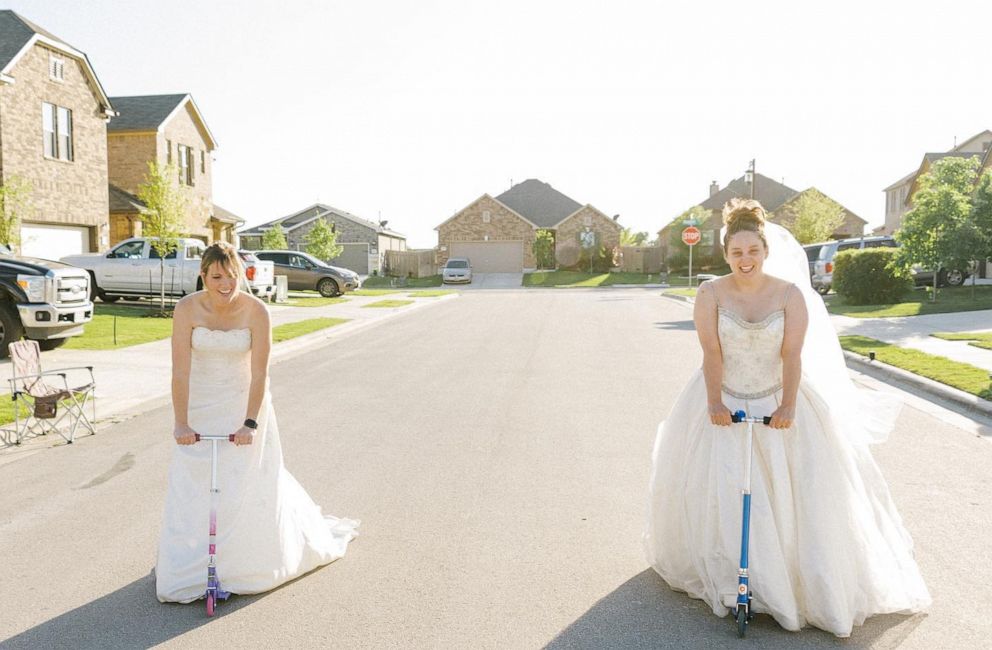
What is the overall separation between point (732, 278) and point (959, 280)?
2844cm

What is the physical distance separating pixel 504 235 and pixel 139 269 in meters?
42.1

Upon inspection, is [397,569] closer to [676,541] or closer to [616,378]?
[676,541]

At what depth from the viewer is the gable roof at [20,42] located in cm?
2281

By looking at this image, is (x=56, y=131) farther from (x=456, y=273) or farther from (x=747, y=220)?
(x=456, y=273)

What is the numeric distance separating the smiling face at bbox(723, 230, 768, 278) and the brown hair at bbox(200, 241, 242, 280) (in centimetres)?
258

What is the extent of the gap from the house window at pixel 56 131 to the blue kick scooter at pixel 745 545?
25793 mm

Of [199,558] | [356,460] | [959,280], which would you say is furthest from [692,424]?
[959,280]

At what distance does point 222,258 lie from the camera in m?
4.34

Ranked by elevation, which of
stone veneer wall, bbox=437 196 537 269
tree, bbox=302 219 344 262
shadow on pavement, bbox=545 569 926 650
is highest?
stone veneer wall, bbox=437 196 537 269

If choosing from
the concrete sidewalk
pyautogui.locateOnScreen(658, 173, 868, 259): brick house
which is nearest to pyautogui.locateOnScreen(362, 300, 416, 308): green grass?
the concrete sidewalk

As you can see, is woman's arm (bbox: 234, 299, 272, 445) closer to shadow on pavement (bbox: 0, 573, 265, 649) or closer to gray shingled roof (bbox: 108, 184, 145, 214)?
shadow on pavement (bbox: 0, 573, 265, 649)

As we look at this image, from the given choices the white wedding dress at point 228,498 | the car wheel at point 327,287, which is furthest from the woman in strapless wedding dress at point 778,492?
the car wheel at point 327,287

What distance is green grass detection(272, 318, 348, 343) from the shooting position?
16997 mm

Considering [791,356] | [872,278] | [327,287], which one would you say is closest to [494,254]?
[327,287]
